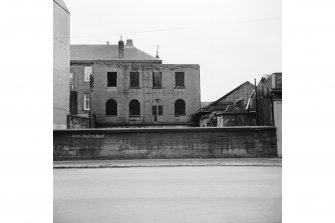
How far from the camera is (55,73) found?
1902cm

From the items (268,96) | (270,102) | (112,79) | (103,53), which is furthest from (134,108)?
(270,102)

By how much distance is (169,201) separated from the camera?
5.43 meters

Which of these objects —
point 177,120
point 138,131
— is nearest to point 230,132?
point 138,131

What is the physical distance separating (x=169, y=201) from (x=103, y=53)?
35.7 metres

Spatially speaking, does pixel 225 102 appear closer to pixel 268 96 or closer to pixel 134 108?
pixel 134 108

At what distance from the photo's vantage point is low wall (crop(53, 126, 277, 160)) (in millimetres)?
15266

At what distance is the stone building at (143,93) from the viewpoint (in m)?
31.8

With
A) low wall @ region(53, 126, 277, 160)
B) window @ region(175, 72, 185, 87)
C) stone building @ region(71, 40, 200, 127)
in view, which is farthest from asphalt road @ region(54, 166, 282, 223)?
window @ region(175, 72, 185, 87)

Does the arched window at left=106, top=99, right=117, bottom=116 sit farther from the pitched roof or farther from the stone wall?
the pitched roof

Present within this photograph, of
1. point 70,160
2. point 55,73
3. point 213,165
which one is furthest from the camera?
point 55,73

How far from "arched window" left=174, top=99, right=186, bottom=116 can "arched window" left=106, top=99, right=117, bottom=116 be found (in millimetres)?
5866
